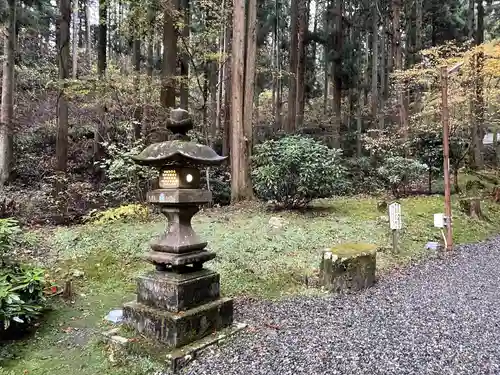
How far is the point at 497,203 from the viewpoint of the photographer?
37.3 ft

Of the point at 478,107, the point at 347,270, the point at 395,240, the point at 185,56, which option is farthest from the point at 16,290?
the point at 478,107

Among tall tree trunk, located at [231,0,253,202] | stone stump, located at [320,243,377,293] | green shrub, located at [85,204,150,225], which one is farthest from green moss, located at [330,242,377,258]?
tall tree trunk, located at [231,0,253,202]

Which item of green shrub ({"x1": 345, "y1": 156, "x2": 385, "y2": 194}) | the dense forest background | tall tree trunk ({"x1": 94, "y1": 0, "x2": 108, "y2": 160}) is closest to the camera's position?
the dense forest background

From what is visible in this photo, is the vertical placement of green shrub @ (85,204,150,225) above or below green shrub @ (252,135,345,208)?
below

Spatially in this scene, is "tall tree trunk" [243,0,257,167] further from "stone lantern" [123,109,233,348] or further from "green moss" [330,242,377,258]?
"stone lantern" [123,109,233,348]

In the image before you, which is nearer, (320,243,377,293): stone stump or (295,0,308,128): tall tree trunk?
(320,243,377,293): stone stump

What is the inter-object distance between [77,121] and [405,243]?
14315 millimetres

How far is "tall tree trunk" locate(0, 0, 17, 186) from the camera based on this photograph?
11.3 metres

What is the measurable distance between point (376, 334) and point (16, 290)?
3495mm

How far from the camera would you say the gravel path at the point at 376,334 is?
10.2 feet

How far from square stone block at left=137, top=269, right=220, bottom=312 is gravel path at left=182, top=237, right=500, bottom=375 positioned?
0.48 meters

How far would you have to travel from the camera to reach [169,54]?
1046 centimetres

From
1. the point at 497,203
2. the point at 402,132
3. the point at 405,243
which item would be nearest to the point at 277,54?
the point at 402,132

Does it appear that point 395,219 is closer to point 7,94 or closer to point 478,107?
point 478,107
